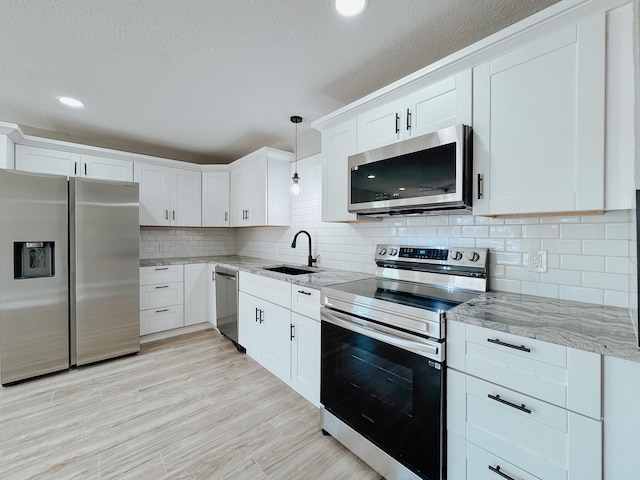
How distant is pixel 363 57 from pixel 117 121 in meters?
2.60

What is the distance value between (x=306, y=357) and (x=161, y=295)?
7.17ft

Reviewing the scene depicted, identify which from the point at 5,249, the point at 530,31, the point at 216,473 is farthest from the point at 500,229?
the point at 5,249

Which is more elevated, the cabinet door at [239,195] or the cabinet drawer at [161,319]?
the cabinet door at [239,195]

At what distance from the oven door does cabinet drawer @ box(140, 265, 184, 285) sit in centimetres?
240

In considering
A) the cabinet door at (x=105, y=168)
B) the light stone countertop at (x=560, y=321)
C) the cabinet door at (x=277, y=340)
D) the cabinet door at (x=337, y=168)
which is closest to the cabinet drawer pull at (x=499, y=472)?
the light stone countertop at (x=560, y=321)

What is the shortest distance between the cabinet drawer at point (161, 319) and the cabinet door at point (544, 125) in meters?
3.43

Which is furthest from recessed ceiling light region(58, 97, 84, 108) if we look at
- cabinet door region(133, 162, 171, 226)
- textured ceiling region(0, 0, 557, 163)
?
cabinet door region(133, 162, 171, 226)

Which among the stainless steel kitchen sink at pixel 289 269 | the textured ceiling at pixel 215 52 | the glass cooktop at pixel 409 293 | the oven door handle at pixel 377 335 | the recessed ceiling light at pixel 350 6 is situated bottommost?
the oven door handle at pixel 377 335

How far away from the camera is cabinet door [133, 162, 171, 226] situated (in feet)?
11.5

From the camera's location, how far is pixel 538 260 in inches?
62.2

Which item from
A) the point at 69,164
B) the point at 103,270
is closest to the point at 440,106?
the point at 103,270

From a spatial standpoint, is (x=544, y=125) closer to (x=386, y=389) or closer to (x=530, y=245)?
(x=530, y=245)

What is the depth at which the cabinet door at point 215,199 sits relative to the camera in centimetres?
401

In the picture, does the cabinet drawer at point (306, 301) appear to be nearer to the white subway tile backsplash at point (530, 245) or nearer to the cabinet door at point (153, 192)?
the white subway tile backsplash at point (530, 245)
